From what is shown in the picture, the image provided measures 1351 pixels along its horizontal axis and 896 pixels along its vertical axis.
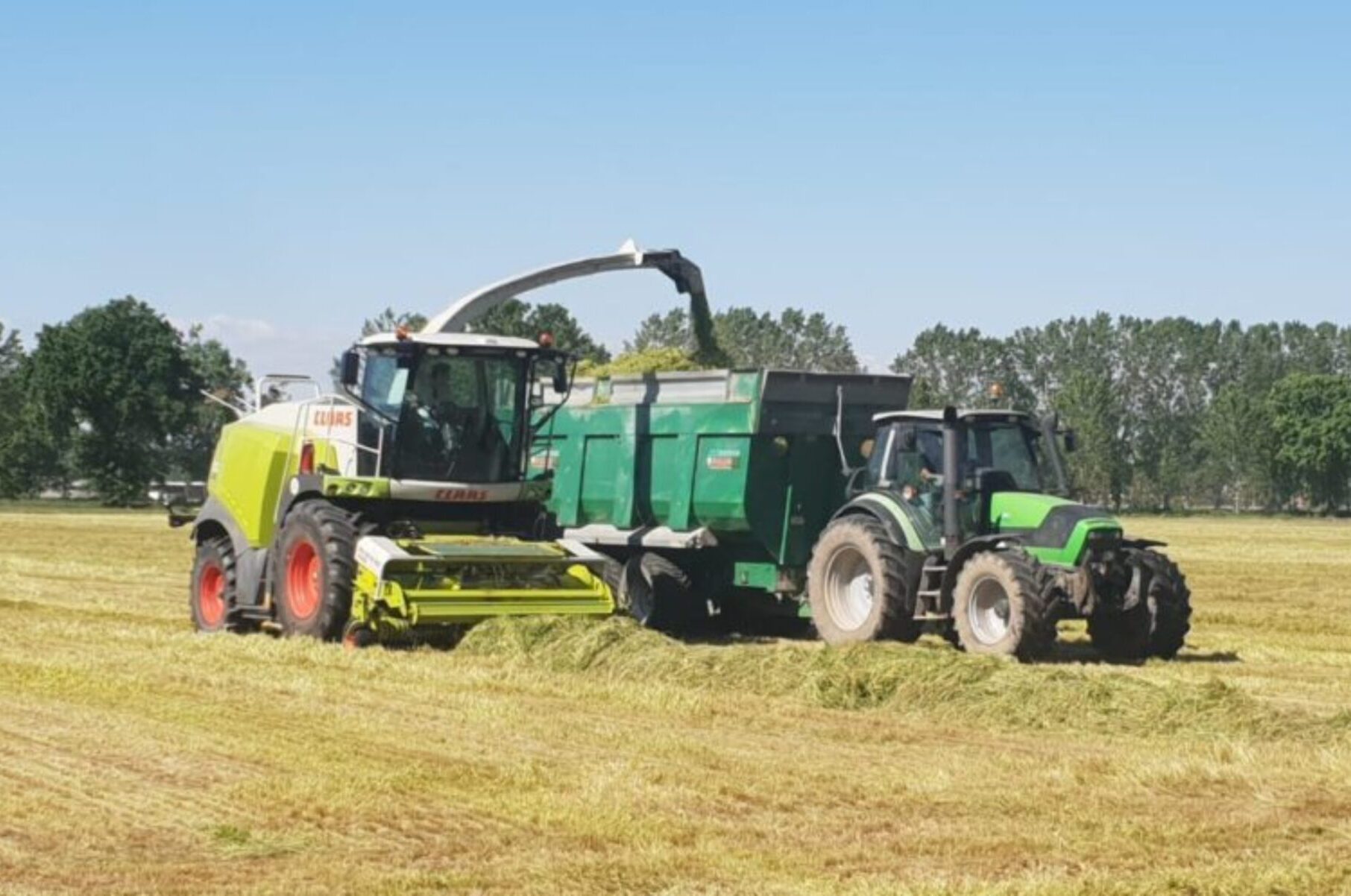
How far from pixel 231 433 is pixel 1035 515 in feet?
23.5

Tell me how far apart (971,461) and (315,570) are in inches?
204

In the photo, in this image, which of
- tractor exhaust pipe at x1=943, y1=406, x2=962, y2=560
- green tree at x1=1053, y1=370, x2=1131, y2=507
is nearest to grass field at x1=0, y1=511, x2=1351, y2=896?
tractor exhaust pipe at x1=943, y1=406, x2=962, y2=560

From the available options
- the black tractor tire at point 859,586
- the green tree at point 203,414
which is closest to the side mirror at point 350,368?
the black tractor tire at point 859,586

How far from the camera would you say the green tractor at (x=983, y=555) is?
13.6 metres

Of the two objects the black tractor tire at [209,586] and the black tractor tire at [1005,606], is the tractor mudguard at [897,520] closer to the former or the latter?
the black tractor tire at [1005,606]

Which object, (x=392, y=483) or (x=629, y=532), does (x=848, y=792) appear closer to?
(x=392, y=483)

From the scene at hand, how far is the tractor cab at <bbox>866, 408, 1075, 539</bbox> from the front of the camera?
14398mm

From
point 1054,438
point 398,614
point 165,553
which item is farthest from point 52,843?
point 165,553

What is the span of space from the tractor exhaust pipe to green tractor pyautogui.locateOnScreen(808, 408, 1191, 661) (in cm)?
1

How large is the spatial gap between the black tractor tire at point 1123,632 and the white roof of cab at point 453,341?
4994 millimetres

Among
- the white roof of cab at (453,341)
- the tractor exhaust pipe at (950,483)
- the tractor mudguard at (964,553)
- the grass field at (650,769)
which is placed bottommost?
the grass field at (650,769)

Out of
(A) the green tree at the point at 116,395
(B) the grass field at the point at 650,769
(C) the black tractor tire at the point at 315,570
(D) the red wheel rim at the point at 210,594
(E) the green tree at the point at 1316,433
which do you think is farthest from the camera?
(E) the green tree at the point at 1316,433

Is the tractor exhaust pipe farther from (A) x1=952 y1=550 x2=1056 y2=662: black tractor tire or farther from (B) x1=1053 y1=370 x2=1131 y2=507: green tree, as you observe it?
(B) x1=1053 y1=370 x2=1131 y2=507: green tree

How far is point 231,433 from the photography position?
1661 cm
